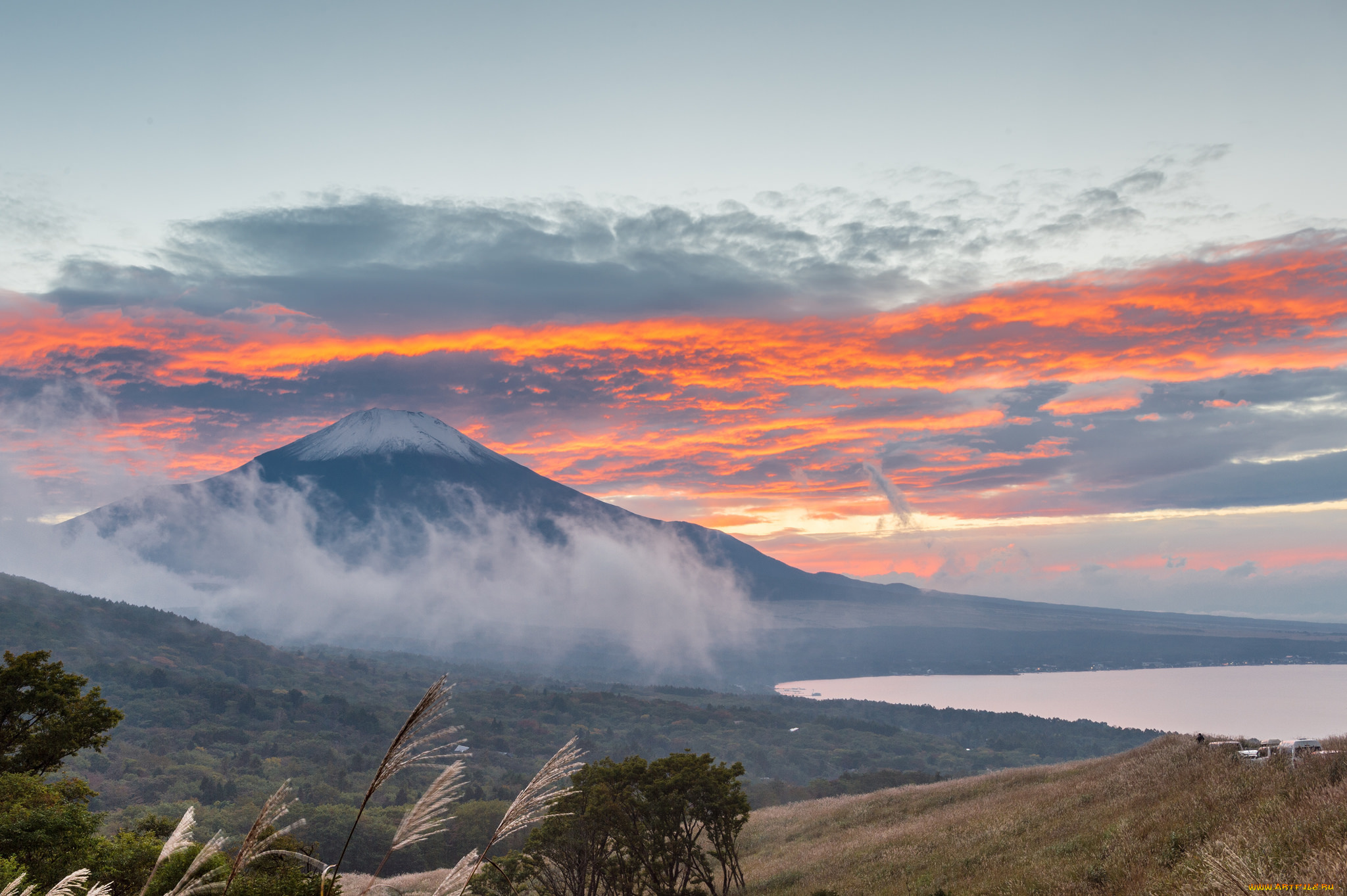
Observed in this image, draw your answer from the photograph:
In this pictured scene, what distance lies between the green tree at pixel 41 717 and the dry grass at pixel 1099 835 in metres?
25.1

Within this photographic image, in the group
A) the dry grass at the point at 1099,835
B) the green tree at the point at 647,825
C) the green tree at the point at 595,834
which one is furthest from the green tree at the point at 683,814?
the dry grass at the point at 1099,835

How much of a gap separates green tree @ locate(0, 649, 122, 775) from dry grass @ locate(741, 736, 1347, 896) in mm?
25134

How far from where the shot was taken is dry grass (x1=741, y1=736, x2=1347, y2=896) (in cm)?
1036

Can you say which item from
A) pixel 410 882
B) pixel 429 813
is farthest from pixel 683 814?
pixel 429 813

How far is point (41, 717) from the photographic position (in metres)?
26.1

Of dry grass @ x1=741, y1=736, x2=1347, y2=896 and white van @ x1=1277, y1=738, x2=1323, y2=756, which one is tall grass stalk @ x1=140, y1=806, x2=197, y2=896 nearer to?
dry grass @ x1=741, y1=736, x2=1347, y2=896

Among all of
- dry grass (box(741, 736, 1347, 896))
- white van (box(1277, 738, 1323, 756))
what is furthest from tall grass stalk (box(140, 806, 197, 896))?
white van (box(1277, 738, 1323, 756))

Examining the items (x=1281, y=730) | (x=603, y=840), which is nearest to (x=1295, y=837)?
(x=603, y=840)

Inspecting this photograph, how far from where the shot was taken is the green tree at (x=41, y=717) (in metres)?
25.3

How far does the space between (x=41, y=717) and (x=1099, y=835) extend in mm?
32265

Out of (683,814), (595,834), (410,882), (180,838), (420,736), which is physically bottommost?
(410,882)

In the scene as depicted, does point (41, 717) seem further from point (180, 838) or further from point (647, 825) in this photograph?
point (180, 838)

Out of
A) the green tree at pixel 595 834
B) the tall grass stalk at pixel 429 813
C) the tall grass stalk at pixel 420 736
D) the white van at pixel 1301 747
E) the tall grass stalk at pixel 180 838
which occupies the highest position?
the tall grass stalk at pixel 420 736

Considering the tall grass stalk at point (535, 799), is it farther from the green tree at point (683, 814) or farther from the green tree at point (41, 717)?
the green tree at point (41, 717)
